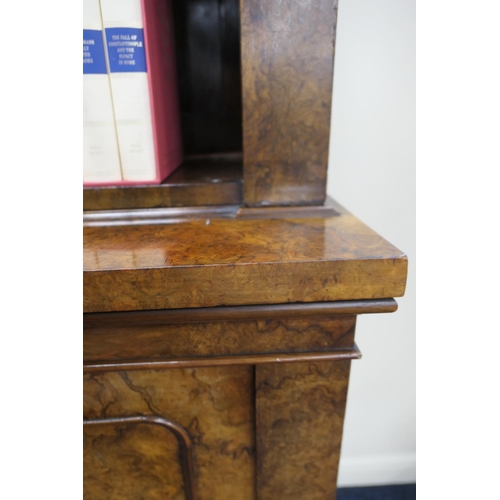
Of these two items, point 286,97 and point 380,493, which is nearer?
point 286,97

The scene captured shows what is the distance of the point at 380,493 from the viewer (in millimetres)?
1146

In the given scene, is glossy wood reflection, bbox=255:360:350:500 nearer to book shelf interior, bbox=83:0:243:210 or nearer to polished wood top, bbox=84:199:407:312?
polished wood top, bbox=84:199:407:312

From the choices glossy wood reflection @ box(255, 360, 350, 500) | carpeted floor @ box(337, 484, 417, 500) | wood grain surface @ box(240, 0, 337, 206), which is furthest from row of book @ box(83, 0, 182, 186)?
carpeted floor @ box(337, 484, 417, 500)

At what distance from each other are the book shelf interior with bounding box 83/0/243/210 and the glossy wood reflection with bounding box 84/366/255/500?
27cm

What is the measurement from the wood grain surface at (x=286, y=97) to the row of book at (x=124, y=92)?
0.45 ft

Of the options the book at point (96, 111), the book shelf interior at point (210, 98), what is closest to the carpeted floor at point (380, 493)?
the book shelf interior at point (210, 98)

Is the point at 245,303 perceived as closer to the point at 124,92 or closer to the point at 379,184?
the point at 124,92

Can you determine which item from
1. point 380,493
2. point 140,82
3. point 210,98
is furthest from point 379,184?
point 380,493

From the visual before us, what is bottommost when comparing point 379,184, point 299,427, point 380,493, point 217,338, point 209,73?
point 380,493

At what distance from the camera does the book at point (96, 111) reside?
493mm

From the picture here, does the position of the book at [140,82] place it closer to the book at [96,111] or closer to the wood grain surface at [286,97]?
the book at [96,111]

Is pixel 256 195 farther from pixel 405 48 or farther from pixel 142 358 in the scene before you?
pixel 405 48

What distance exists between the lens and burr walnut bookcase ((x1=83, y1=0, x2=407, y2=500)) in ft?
1.34

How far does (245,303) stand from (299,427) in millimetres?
222
